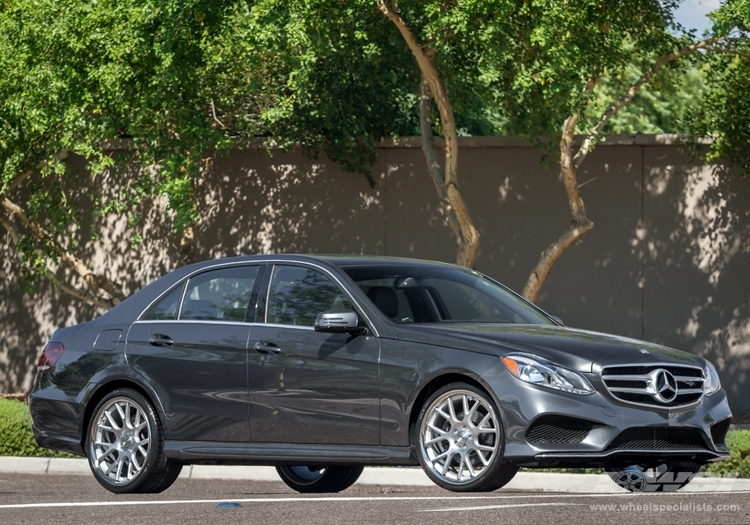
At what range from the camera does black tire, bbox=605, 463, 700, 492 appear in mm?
9017

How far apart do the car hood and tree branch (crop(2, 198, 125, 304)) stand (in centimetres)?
1192

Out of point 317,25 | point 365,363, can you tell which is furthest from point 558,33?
point 365,363

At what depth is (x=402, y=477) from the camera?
13.1 m

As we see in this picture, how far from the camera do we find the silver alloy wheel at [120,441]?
30.8ft

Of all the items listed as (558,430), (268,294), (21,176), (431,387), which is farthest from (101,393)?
(21,176)

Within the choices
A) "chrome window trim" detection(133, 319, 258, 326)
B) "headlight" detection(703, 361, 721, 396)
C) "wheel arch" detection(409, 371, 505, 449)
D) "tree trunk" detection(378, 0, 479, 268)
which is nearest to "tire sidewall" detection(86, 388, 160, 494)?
"chrome window trim" detection(133, 319, 258, 326)

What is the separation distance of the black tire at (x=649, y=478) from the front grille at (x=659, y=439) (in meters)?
0.78

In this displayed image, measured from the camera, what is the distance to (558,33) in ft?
47.3

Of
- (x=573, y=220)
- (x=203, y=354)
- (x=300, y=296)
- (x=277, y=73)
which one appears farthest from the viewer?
(x=277, y=73)

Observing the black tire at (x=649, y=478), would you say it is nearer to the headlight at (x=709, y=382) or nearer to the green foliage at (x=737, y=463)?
the headlight at (x=709, y=382)

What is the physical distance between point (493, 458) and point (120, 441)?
3114 millimetres

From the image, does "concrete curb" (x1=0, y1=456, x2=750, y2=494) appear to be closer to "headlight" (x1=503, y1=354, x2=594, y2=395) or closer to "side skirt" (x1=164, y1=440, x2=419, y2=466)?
"side skirt" (x1=164, y1=440, x2=419, y2=466)

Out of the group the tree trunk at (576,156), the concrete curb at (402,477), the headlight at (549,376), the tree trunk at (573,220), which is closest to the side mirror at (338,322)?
the headlight at (549,376)

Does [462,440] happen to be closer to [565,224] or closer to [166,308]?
[166,308]
